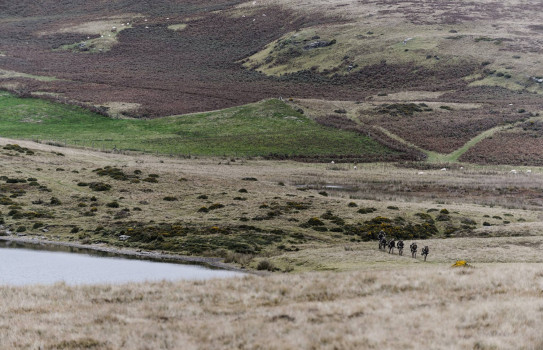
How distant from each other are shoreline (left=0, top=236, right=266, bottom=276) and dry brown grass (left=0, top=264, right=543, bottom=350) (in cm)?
1164

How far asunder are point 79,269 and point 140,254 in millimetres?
5942

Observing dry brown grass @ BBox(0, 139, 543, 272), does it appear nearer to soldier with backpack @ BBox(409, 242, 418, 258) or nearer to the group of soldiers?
the group of soldiers

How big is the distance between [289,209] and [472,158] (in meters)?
58.3

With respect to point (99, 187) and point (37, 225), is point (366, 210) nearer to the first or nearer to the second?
point (99, 187)

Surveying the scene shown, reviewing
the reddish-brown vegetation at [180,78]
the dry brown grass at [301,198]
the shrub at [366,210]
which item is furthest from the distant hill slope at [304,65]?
the shrub at [366,210]

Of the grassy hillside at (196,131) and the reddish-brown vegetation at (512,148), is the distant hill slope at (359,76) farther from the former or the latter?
the grassy hillside at (196,131)

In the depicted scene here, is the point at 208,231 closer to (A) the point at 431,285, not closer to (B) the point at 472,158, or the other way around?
(A) the point at 431,285

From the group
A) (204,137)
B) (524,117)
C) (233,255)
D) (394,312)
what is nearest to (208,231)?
(233,255)

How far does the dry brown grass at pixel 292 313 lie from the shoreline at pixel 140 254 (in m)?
11.6

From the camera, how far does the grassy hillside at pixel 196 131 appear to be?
326ft

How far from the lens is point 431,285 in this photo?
2164 centimetres

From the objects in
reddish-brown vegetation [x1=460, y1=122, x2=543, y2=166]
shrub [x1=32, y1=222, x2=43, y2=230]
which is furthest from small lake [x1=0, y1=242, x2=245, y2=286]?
reddish-brown vegetation [x1=460, y1=122, x2=543, y2=166]

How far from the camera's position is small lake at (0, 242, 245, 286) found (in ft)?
100

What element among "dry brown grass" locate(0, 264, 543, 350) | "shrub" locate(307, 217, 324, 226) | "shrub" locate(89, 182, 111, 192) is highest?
"dry brown grass" locate(0, 264, 543, 350)
